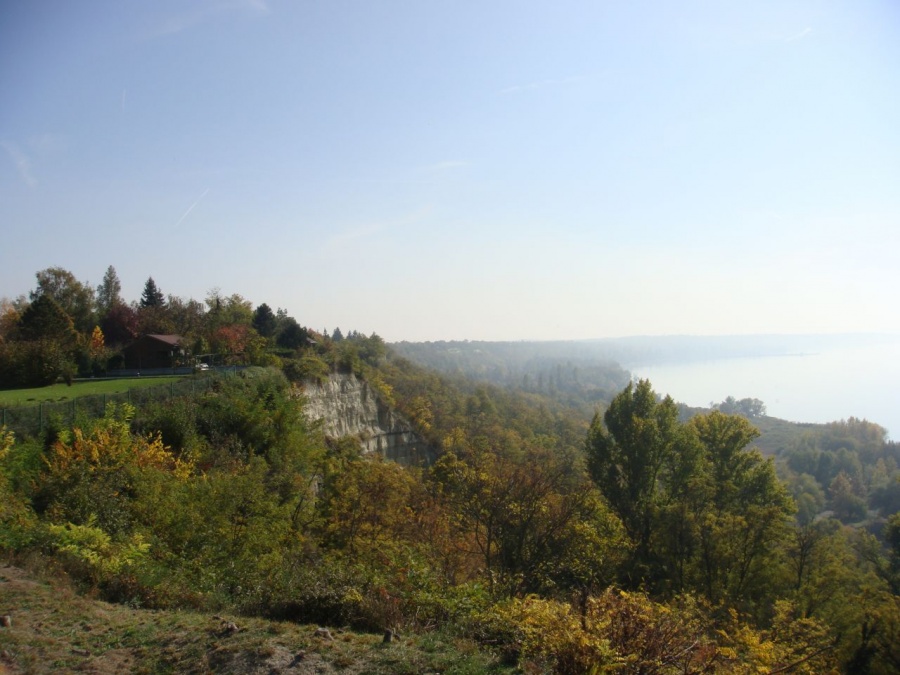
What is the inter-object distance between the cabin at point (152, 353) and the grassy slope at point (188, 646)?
1283 inches

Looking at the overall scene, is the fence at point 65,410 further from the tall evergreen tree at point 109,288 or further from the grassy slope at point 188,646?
the tall evergreen tree at point 109,288

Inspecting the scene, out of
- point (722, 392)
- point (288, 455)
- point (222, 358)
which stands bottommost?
point (722, 392)

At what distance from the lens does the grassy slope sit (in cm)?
683

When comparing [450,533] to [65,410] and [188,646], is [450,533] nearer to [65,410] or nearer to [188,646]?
[65,410]

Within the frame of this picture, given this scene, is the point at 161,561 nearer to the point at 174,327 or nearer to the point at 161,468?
the point at 161,468

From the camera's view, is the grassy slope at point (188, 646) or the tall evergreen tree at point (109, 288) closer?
the grassy slope at point (188, 646)

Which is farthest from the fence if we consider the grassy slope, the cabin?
the cabin

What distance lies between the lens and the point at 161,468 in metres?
17.7

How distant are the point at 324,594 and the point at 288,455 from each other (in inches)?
653

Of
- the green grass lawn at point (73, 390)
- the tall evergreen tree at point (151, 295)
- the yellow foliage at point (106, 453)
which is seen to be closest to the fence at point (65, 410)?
the yellow foliage at point (106, 453)

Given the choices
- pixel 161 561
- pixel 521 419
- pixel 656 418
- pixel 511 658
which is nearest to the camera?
pixel 511 658

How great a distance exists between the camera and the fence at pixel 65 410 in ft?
58.4

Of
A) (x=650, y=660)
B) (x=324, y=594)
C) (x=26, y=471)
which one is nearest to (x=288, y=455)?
(x=26, y=471)

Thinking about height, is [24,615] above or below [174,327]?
below
